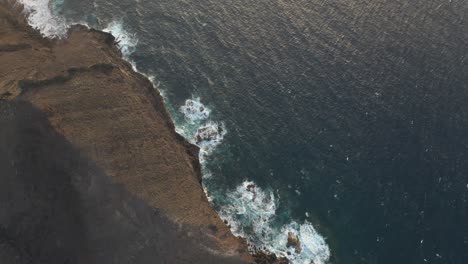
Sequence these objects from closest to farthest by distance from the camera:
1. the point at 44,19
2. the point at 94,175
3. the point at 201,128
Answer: the point at 94,175 < the point at 201,128 < the point at 44,19

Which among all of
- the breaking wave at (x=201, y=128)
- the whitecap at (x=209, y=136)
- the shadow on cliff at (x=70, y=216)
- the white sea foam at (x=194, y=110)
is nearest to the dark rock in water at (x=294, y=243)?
the shadow on cliff at (x=70, y=216)

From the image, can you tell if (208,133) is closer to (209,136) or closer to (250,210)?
(209,136)

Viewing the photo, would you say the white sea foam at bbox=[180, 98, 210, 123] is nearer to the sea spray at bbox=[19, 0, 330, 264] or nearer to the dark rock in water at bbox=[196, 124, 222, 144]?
the sea spray at bbox=[19, 0, 330, 264]

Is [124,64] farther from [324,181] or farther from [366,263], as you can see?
[366,263]

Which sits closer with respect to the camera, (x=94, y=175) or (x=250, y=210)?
(x=94, y=175)

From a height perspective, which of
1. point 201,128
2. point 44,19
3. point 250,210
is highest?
point 201,128

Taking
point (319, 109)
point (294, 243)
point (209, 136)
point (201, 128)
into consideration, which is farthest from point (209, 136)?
point (294, 243)
